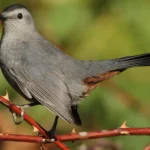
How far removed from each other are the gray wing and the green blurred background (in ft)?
3.09

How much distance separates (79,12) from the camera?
5902 mm

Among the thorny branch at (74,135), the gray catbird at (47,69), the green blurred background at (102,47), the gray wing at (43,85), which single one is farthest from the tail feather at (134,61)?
the thorny branch at (74,135)

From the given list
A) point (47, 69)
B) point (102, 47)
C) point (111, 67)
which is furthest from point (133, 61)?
point (102, 47)

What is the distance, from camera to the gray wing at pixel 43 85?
4410 millimetres

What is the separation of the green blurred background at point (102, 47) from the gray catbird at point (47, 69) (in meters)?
0.81

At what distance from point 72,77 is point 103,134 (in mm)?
1525

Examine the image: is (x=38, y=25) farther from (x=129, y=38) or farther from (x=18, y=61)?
(x=18, y=61)

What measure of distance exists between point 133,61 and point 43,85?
750mm

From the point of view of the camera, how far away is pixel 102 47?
5738mm

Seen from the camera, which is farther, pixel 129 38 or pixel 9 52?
pixel 129 38

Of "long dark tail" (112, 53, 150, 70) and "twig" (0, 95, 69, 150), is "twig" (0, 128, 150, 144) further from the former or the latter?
"long dark tail" (112, 53, 150, 70)

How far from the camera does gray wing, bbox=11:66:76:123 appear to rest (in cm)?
441

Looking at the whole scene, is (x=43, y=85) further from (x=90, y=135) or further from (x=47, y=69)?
(x=90, y=135)

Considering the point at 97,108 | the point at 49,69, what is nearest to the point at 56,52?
the point at 49,69
